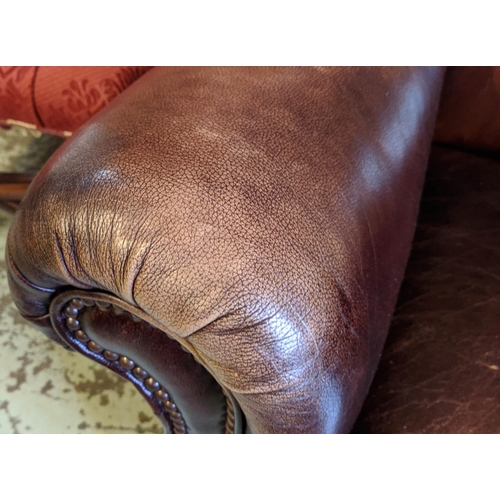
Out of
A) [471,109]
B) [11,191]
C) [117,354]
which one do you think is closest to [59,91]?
[11,191]

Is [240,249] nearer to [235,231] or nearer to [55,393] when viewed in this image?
[235,231]

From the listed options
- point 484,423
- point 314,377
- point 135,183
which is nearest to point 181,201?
point 135,183

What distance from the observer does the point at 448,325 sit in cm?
→ 51

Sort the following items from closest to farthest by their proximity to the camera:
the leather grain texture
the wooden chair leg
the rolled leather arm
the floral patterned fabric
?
the rolled leather arm → the leather grain texture → the floral patterned fabric → the wooden chair leg

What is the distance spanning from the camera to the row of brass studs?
1.22ft

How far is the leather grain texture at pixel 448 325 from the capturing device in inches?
18.1

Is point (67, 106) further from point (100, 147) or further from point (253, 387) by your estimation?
point (253, 387)

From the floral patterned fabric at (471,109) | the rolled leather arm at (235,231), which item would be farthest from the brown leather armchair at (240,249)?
the floral patterned fabric at (471,109)

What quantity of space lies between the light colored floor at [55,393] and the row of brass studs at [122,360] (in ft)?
1.04

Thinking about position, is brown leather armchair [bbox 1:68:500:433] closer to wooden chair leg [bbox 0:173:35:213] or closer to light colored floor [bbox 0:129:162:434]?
light colored floor [bbox 0:129:162:434]

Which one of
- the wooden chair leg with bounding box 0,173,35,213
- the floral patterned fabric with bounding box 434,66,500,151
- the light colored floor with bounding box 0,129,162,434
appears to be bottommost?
the light colored floor with bounding box 0,129,162,434

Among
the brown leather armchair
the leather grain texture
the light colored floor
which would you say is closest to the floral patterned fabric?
the leather grain texture

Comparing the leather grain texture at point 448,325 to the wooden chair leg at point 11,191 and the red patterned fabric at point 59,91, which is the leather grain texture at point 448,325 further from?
the wooden chair leg at point 11,191
